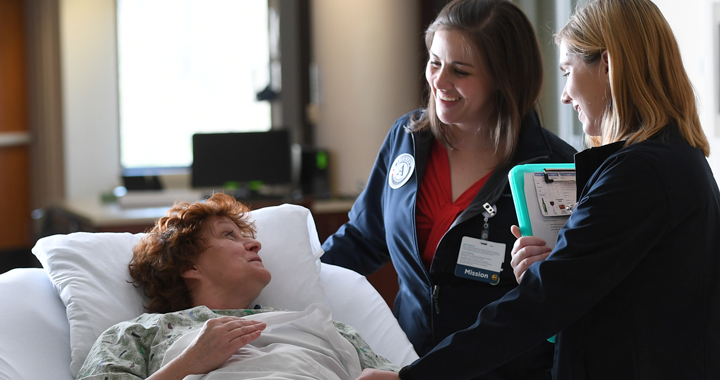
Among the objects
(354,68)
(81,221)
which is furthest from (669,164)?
(81,221)

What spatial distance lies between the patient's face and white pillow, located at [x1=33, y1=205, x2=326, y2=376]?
153 mm

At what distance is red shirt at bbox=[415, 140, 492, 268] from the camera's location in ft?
5.55

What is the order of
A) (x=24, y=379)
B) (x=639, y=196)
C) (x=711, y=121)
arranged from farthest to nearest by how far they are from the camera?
1. (x=711, y=121)
2. (x=24, y=379)
3. (x=639, y=196)

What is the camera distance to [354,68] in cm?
459

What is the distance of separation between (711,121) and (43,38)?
5429 millimetres

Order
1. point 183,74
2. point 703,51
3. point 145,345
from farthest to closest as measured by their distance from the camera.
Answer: point 183,74
point 703,51
point 145,345

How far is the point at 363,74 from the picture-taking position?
4531mm

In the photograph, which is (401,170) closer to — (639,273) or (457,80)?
(457,80)

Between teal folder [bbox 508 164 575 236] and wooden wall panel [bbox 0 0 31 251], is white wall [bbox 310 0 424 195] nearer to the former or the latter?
teal folder [bbox 508 164 575 236]

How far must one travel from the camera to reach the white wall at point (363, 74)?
444 cm

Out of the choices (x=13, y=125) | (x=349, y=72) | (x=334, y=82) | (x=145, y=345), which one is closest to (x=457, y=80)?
(x=145, y=345)

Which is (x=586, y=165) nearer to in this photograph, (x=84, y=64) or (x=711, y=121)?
(x=711, y=121)

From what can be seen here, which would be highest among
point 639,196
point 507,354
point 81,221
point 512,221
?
point 639,196

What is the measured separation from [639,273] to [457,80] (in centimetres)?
70
